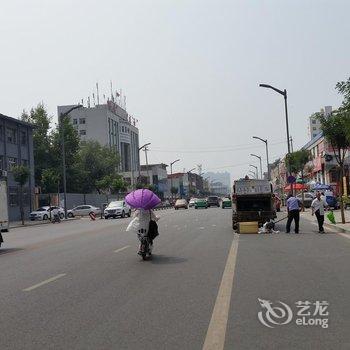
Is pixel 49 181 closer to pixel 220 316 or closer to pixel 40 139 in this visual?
pixel 40 139

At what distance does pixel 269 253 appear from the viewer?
15656 millimetres

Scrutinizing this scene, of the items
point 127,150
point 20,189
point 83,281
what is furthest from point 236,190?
point 127,150

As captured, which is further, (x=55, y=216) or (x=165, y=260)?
(x=55, y=216)

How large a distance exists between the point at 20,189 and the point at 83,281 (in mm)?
51389

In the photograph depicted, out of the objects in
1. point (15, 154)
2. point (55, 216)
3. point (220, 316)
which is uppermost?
point (15, 154)

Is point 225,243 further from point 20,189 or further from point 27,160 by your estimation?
point 27,160

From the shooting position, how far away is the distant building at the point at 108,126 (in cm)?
12656

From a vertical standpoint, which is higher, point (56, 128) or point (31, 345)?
point (56, 128)

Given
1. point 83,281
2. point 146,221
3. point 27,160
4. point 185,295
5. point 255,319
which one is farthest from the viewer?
point 27,160

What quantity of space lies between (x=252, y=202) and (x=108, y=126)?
103416 millimetres

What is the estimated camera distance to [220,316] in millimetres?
7801

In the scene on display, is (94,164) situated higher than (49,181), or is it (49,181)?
(94,164)

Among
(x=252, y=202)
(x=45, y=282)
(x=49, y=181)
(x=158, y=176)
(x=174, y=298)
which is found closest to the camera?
(x=174, y=298)

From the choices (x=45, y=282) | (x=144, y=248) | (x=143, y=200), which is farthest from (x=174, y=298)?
(x=143, y=200)
